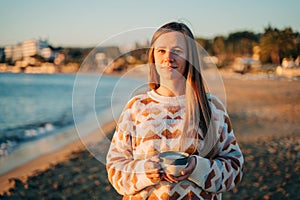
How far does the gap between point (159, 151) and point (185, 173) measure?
0.11 m

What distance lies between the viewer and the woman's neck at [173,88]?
1.32 m

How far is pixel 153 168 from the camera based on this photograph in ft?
3.92

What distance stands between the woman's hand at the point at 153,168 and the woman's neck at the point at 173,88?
0.24 meters

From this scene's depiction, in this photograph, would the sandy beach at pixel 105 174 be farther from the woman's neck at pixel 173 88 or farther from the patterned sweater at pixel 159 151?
the woman's neck at pixel 173 88

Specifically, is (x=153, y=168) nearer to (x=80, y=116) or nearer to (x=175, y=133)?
(x=175, y=133)

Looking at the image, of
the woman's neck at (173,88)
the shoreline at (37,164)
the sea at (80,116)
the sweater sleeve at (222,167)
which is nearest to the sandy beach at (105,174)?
the shoreline at (37,164)

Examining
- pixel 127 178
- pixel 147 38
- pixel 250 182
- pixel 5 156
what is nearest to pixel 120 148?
pixel 127 178

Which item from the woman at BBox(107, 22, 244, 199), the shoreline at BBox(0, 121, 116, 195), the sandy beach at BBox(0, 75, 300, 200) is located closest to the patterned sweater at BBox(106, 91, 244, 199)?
the woman at BBox(107, 22, 244, 199)

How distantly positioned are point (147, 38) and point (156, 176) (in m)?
0.45

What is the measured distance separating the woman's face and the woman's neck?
0.04 m

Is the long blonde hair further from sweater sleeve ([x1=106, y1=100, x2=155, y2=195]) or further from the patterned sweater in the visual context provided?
sweater sleeve ([x1=106, y1=100, x2=155, y2=195])

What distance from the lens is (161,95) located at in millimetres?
1326

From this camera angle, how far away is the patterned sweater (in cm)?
126

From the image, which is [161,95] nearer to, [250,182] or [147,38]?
[147,38]
